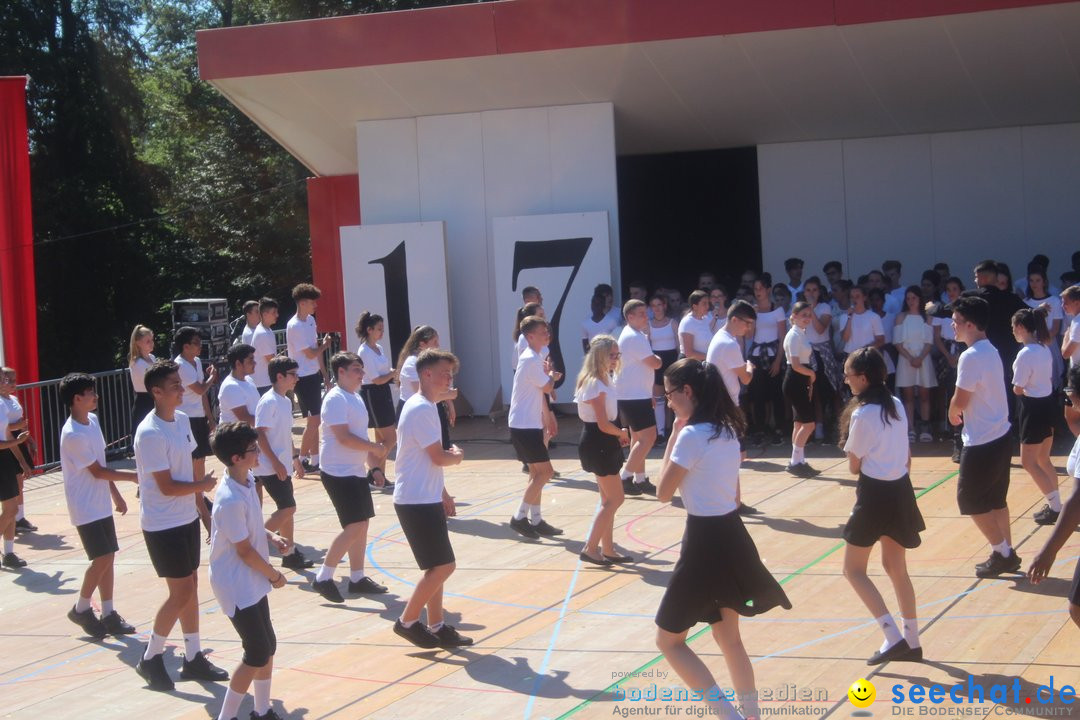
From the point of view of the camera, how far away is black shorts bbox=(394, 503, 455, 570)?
21.2 ft

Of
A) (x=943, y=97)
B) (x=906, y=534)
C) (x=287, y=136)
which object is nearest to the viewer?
(x=906, y=534)

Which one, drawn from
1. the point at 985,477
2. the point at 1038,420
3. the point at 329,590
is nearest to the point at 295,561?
the point at 329,590

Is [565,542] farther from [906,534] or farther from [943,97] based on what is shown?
[943,97]

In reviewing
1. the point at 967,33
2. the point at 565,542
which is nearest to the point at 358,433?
the point at 565,542

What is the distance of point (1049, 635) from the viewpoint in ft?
20.0

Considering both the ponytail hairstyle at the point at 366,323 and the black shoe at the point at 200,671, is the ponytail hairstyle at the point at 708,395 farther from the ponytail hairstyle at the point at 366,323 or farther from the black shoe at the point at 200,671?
the ponytail hairstyle at the point at 366,323

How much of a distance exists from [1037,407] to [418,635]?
16.0 ft

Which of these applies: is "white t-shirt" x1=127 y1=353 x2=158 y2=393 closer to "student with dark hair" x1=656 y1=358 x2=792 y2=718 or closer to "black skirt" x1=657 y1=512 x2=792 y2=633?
"student with dark hair" x1=656 y1=358 x2=792 y2=718

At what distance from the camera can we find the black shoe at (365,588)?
789 centimetres

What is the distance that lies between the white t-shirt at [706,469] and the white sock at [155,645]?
338 cm

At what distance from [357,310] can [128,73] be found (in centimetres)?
1972

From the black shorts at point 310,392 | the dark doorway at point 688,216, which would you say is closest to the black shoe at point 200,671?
the black shorts at point 310,392

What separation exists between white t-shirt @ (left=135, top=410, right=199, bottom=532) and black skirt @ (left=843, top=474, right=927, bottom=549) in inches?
150

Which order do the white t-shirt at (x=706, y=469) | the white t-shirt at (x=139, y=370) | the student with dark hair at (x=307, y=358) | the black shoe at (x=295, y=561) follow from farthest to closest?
A: the student with dark hair at (x=307, y=358) → the white t-shirt at (x=139, y=370) → the black shoe at (x=295, y=561) → the white t-shirt at (x=706, y=469)
